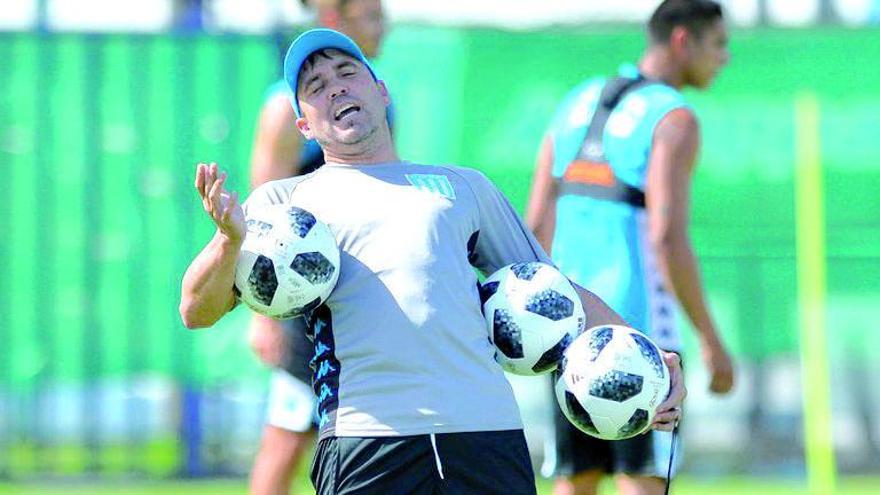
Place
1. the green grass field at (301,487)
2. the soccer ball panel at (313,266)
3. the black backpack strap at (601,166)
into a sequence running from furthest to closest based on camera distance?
the green grass field at (301,487) → the black backpack strap at (601,166) → the soccer ball panel at (313,266)

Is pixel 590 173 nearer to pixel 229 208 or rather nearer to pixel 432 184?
pixel 432 184

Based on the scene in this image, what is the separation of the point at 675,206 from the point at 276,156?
1.41m

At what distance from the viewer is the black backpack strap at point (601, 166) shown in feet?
19.7

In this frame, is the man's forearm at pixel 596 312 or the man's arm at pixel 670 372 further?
the man's forearm at pixel 596 312

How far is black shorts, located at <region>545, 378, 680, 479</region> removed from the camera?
19.0 ft

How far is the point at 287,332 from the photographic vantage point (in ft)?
18.4

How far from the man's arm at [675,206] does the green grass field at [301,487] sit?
391cm

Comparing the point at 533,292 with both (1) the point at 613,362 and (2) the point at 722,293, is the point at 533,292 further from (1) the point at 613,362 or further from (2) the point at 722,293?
(2) the point at 722,293

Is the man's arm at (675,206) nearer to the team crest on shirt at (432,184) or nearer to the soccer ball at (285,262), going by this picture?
the team crest on shirt at (432,184)

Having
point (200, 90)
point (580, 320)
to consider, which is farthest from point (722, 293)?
point (580, 320)

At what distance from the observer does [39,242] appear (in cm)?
A: 1056

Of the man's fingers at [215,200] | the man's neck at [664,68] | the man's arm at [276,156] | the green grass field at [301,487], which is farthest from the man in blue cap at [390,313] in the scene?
the green grass field at [301,487]

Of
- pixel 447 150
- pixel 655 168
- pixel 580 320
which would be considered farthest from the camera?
pixel 447 150

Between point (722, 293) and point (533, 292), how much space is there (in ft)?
21.5
